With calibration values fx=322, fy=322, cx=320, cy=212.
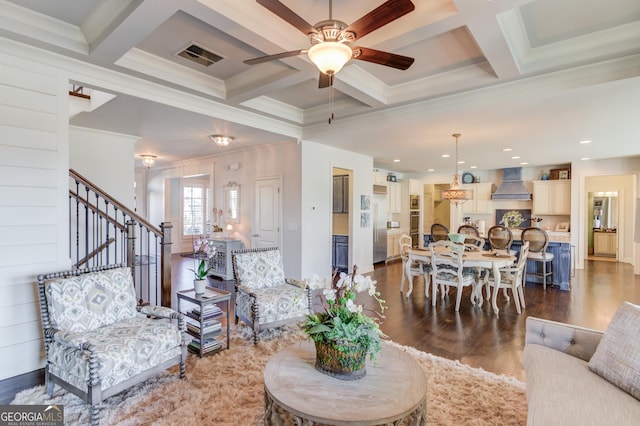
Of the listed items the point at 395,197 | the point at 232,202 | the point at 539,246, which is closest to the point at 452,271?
the point at 539,246

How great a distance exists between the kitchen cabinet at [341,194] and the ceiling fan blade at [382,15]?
532 cm

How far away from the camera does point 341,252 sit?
7246mm

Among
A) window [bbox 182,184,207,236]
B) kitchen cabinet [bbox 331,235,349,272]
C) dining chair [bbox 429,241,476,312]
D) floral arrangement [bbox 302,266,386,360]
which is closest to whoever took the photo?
floral arrangement [bbox 302,266,386,360]

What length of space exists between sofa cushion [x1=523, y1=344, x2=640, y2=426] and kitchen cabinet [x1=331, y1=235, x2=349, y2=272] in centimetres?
513

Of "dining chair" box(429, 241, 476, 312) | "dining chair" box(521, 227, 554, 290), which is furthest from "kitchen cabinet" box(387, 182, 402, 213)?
"dining chair" box(429, 241, 476, 312)

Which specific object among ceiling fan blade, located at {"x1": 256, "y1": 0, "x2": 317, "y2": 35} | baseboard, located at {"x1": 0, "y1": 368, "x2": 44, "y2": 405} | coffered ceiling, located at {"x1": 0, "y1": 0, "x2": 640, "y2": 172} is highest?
coffered ceiling, located at {"x1": 0, "y1": 0, "x2": 640, "y2": 172}

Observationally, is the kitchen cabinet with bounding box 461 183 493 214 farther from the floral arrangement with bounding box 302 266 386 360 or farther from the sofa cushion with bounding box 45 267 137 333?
the sofa cushion with bounding box 45 267 137 333

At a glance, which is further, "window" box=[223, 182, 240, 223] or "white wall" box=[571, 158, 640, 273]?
"white wall" box=[571, 158, 640, 273]

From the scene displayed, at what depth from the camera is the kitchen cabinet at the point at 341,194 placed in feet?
24.1

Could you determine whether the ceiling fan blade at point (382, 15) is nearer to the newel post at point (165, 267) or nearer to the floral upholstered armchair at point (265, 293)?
the floral upholstered armchair at point (265, 293)

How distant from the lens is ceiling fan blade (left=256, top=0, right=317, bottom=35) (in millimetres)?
1813

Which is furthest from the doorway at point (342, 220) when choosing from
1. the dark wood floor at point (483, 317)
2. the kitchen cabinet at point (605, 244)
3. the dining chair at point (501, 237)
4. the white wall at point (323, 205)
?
the kitchen cabinet at point (605, 244)

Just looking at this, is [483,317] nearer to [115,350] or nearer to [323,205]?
[323,205]

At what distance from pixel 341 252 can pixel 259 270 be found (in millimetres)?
3618
